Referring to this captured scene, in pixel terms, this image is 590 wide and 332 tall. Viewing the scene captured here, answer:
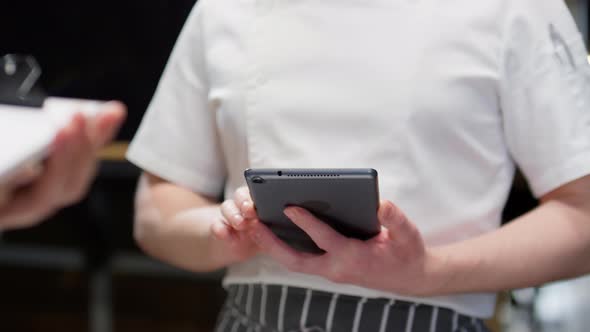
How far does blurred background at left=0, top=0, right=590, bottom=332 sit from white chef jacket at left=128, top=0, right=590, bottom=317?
15.2 inches

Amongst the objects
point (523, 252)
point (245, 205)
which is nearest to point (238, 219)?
point (245, 205)

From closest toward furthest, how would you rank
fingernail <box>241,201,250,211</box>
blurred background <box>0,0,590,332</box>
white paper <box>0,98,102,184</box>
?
1. white paper <box>0,98,102,184</box>
2. fingernail <box>241,201,250,211</box>
3. blurred background <box>0,0,590,332</box>

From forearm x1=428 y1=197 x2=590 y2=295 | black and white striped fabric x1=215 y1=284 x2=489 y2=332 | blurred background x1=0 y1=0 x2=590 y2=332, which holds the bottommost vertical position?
blurred background x1=0 y1=0 x2=590 y2=332

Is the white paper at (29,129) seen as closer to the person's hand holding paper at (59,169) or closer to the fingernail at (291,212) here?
the person's hand holding paper at (59,169)

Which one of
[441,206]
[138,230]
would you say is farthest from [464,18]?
[138,230]

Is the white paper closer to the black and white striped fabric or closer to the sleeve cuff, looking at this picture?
the black and white striped fabric

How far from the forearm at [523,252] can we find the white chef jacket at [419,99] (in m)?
0.03

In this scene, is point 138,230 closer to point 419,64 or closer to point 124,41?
point 419,64

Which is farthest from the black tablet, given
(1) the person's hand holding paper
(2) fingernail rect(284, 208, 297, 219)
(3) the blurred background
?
(3) the blurred background

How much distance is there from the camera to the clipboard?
1.98ft

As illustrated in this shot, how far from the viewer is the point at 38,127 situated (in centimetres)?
65

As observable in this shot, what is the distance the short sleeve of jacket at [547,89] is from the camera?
75cm

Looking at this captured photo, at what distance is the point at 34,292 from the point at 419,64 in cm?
154

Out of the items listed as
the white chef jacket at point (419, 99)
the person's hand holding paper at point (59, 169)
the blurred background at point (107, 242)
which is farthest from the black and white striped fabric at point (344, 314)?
the blurred background at point (107, 242)
